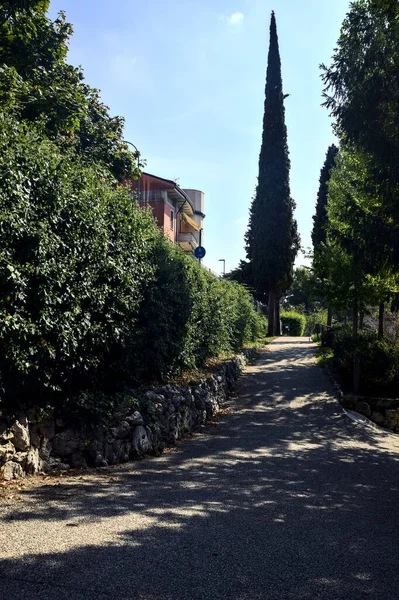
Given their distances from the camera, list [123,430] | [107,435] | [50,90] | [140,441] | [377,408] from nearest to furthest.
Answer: [107,435] → [123,430] → [140,441] → [50,90] → [377,408]

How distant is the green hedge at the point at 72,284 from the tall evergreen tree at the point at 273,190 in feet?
86.5

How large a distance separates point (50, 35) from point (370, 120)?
696cm

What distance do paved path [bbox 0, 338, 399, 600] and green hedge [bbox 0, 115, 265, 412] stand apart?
1327 mm

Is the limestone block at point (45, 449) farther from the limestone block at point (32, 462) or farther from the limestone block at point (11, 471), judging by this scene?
the limestone block at point (11, 471)

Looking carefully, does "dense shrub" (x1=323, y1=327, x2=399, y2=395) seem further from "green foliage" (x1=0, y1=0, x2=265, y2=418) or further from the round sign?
the round sign

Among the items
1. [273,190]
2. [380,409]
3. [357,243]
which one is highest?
[273,190]

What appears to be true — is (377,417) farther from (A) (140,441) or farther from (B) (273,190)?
(B) (273,190)

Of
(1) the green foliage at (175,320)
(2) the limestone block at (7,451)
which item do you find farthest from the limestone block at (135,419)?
(2) the limestone block at (7,451)

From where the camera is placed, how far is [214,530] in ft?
17.7

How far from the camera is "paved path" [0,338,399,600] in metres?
4.08

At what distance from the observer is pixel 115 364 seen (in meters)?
8.55

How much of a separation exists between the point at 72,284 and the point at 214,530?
3.23 meters

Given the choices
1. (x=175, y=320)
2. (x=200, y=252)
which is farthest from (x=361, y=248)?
(x=200, y=252)

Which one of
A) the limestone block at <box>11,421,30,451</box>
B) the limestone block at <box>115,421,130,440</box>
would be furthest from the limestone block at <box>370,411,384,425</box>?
the limestone block at <box>11,421,30,451</box>
